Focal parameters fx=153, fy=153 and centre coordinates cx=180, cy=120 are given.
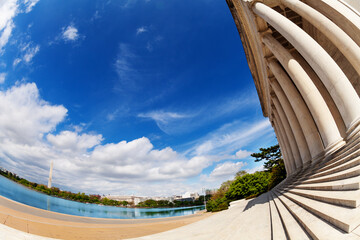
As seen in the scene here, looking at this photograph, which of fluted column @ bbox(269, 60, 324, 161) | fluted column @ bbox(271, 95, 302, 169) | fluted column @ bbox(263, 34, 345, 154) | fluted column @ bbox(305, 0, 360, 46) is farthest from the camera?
fluted column @ bbox(271, 95, 302, 169)

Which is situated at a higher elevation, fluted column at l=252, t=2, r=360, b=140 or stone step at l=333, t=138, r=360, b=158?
fluted column at l=252, t=2, r=360, b=140

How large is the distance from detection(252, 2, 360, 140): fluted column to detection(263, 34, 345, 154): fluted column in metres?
1.58

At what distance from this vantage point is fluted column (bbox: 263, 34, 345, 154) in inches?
376

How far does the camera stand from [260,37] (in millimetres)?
16188

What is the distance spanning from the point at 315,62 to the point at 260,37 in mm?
8218

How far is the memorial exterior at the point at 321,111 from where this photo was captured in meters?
3.61

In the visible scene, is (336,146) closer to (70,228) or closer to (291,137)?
(291,137)

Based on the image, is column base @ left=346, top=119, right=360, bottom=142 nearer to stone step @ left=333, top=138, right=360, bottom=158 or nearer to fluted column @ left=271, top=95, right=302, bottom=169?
stone step @ left=333, top=138, right=360, bottom=158

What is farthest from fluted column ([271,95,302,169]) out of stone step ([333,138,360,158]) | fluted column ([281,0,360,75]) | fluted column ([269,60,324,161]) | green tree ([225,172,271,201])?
green tree ([225,172,271,201])

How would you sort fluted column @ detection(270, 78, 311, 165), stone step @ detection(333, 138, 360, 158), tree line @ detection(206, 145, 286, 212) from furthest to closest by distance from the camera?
tree line @ detection(206, 145, 286, 212)
fluted column @ detection(270, 78, 311, 165)
stone step @ detection(333, 138, 360, 158)

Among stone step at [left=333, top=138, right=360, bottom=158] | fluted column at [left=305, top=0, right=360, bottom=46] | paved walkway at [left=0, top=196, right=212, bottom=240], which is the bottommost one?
paved walkway at [left=0, top=196, right=212, bottom=240]

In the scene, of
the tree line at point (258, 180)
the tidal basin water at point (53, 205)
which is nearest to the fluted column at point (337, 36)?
the tree line at point (258, 180)

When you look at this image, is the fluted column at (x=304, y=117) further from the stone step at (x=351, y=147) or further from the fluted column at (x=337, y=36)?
the stone step at (x=351, y=147)

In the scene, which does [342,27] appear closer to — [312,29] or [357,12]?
[357,12]
